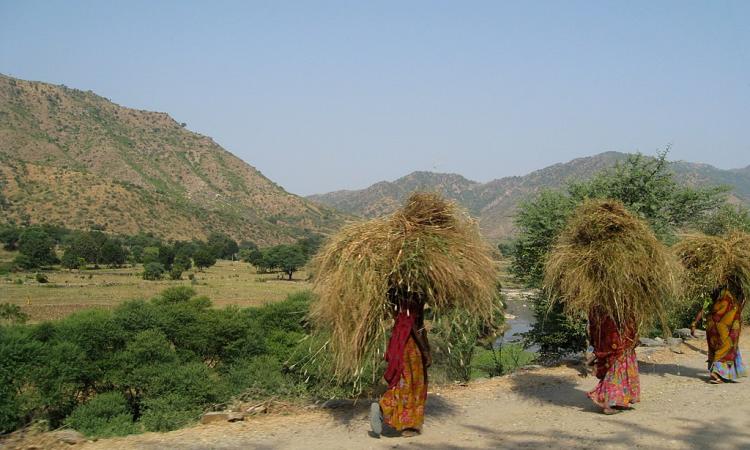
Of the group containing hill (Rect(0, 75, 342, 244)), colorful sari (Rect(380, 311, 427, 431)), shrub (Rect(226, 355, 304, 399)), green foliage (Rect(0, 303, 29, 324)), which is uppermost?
hill (Rect(0, 75, 342, 244))

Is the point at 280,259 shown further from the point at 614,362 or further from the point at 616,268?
the point at 616,268

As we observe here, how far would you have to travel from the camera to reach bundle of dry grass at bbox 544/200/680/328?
352 inches

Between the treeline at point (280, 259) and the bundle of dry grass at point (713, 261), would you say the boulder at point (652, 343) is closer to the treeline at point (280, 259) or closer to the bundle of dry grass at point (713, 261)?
the bundle of dry grass at point (713, 261)

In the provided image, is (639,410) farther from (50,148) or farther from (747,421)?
(50,148)

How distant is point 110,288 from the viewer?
55719mm

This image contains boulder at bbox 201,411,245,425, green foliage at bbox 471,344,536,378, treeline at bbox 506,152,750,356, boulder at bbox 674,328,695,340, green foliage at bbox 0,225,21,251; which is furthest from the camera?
green foliage at bbox 0,225,21,251

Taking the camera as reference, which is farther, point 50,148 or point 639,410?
point 50,148

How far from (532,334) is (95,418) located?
11947 mm

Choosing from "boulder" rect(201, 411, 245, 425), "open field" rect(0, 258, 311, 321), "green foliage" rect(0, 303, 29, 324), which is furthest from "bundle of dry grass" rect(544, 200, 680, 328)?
"open field" rect(0, 258, 311, 321)

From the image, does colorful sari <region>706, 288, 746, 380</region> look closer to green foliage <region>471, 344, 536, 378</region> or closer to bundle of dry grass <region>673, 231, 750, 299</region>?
bundle of dry grass <region>673, 231, 750, 299</region>

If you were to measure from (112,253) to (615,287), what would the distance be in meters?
69.2

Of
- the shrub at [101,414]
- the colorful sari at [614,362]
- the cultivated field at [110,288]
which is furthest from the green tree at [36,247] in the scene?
the colorful sari at [614,362]

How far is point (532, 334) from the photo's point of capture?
17.6m

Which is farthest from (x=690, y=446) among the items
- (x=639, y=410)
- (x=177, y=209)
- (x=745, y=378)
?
(x=177, y=209)
